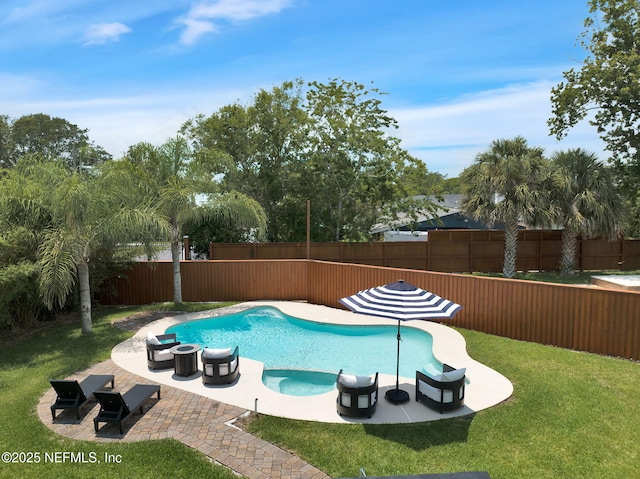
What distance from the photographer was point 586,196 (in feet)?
63.2

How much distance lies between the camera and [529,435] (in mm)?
5824

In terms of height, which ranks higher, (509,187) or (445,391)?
(509,187)

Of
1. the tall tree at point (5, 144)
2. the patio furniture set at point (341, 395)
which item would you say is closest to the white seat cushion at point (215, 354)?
the patio furniture set at point (341, 395)

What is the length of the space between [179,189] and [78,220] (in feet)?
10.6

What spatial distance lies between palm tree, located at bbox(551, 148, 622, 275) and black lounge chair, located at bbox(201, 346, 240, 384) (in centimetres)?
1796

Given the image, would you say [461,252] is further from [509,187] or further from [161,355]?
[161,355]

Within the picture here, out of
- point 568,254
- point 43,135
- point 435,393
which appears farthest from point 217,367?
point 43,135

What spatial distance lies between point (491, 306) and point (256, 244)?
13.0 metres

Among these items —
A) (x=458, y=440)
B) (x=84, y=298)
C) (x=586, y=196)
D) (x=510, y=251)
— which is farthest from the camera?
(x=510, y=251)

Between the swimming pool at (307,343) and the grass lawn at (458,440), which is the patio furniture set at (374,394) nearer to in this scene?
the grass lawn at (458,440)

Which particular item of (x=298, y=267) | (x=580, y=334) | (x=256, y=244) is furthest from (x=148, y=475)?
(x=256, y=244)

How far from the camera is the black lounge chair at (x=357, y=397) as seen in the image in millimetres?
6289

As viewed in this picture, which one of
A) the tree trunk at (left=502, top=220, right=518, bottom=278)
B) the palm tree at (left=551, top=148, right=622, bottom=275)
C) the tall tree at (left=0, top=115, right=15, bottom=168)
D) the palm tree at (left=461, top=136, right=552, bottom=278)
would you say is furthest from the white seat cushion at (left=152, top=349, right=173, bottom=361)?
the tall tree at (left=0, top=115, right=15, bottom=168)

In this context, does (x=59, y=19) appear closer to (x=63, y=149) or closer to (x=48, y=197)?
(x=48, y=197)
